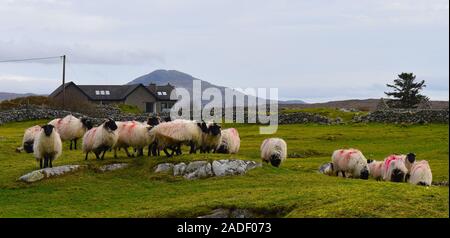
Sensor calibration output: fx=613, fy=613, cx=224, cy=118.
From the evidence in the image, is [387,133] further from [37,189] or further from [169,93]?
[169,93]

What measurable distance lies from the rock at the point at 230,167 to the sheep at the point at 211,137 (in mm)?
3472

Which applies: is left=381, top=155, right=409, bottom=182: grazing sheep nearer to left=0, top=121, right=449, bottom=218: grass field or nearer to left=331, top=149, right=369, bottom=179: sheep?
left=331, top=149, right=369, bottom=179: sheep

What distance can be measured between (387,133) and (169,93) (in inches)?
2854

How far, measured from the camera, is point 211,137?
87.9 feet

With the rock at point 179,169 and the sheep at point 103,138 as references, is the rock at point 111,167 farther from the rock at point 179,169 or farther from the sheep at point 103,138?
the rock at point 179,169

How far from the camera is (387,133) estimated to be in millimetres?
53000

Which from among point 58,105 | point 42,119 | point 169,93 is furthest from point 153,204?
point 169,93

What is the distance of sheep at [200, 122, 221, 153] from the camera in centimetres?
2661

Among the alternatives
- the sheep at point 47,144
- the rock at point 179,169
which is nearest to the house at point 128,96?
the sheep at point 47,144

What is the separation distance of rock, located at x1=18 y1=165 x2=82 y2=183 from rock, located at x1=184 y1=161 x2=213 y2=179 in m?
4.36

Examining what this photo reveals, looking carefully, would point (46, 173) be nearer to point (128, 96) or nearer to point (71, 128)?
point (71, 128)

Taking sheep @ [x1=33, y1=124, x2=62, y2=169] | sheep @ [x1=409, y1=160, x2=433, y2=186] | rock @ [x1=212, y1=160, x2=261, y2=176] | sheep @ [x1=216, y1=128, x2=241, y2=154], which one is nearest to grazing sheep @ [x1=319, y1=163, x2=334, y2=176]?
sheep @ [x1=409, y1=160, x2=433, y2=186]

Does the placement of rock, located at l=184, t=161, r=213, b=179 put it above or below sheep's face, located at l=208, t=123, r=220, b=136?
below

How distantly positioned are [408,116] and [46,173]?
157 ft
